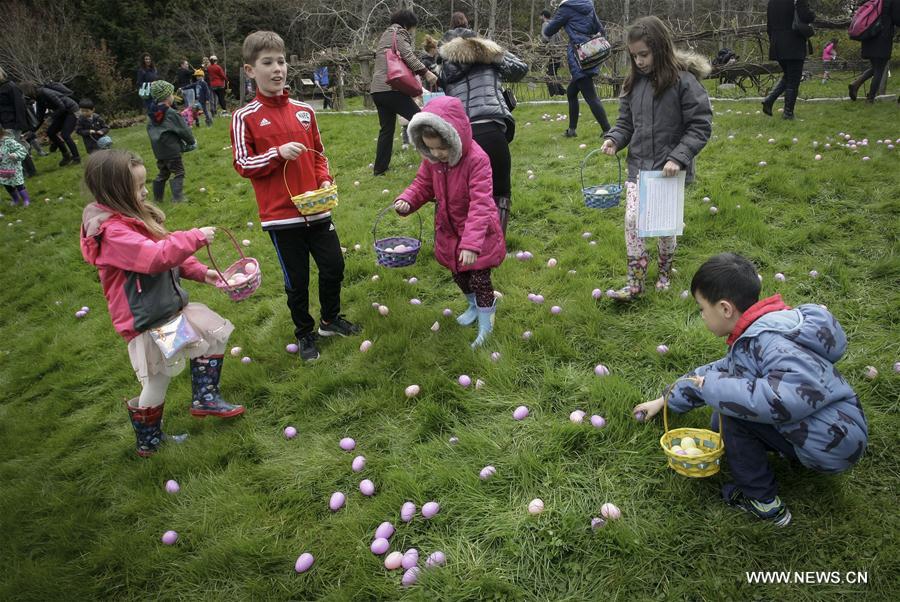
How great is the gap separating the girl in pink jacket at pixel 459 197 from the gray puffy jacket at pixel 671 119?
110cm

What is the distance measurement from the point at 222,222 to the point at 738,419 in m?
6.69

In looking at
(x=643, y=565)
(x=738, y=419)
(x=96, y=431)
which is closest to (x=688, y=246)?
(x=738, y=419)

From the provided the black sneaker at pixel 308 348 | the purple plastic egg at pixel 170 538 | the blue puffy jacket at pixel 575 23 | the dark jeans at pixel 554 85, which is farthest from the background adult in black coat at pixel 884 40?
the purple plastic egg at pixel 170 538

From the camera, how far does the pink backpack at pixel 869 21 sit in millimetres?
8344

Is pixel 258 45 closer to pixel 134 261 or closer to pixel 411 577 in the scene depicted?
pixel 134 261

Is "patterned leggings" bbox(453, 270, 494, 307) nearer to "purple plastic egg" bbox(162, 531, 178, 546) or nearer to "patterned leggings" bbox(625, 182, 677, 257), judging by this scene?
"patterned leggings" bbox(625, 182, 677, 257)

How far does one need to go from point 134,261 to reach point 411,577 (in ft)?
6.74

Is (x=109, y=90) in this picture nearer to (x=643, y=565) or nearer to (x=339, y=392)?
(x=339, y=392)

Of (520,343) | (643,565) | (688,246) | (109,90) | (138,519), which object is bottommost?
(138,519)

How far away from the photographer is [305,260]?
3705 mm

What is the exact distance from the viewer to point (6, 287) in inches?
252

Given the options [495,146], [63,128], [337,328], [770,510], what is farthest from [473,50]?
[63,128]

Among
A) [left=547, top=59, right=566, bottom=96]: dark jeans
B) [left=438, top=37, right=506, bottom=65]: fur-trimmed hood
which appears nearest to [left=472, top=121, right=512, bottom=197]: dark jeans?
[left=438, top=37, right=506, bottom=65]: fur-trimmed hood

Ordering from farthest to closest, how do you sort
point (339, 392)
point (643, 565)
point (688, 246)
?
point (688, 246), point (339, 392), point (643, 565)
